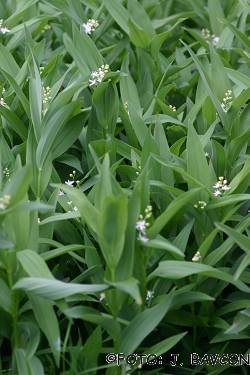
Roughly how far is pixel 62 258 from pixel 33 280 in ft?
1.16

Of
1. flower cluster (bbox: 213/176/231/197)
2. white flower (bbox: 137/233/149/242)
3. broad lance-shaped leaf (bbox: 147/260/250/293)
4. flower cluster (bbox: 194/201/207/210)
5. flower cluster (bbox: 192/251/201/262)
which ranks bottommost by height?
broad lance-shaped leaf (bbox: 147/260/250/293)

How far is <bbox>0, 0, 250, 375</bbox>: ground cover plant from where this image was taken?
1.08 meters

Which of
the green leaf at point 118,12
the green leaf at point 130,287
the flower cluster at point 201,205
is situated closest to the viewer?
the green leaf at point 130,287

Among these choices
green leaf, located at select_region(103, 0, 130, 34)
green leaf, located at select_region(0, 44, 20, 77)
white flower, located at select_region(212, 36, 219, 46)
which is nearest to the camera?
green leaf, located at select_region(0, 44, 20, 77)

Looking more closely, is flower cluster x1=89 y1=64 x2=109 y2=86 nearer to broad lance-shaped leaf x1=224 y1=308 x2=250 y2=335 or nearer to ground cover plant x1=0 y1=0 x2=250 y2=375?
ground cover plant x1=0 y1=0 x2=250 y2=375

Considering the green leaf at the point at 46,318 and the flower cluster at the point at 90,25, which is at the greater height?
the flower cluster at the point at 90,25

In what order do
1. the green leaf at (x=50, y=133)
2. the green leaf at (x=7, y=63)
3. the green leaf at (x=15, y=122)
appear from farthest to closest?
the green leaf at (x=7, y=63) → the green leaf at (x=15, y=122) → the green leaf at (x=50, y=133)

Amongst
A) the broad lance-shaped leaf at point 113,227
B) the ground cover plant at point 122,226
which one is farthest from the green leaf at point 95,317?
the broad lance-shaped leaf at point 113,227

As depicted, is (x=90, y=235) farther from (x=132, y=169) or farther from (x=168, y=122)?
(x=168, y=122)

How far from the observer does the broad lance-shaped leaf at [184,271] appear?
44.4 inches

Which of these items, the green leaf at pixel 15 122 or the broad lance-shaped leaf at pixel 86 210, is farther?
the green leaf at pixel 15 122

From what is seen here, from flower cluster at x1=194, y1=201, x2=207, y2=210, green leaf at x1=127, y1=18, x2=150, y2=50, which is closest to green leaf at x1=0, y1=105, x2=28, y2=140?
green leaf at x1=127, y1=18, x2=150, y2=50

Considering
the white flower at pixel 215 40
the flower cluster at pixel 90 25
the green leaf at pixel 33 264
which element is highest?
the flower cluster at pixel 90 25

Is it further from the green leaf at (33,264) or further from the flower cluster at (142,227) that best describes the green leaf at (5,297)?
the flower cluster at (142,227)
